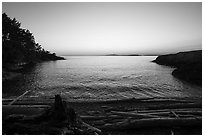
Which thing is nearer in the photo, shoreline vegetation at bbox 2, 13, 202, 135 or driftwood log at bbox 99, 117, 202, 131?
shoreline vegetation at bbox 2, 13, 202, 135

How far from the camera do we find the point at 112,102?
1282 cm

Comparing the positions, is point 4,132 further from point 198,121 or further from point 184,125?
point 198,121

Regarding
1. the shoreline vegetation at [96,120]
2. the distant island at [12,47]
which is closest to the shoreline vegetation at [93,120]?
the shoreline vegetation at [96,120]

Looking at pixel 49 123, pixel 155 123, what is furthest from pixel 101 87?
pixel 49 123

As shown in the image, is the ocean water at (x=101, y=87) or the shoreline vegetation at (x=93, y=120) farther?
the ocean water at (x=101, y=87)

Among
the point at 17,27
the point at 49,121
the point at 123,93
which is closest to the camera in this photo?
the point at 49,121

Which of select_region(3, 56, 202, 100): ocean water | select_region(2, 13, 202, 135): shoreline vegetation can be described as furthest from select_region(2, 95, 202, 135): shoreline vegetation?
select_region(3, 56, 202, 100): ocean water

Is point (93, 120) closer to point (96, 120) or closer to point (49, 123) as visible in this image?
point (96, 120)

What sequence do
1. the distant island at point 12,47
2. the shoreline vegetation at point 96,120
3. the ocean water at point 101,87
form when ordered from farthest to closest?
the distant island at point 12,47, the ocean water at point 101,87, the shoreline vegetation at point 96,120

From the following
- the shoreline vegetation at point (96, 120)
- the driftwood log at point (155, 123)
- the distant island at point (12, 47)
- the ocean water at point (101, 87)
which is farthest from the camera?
the distant island at point (12, 47)

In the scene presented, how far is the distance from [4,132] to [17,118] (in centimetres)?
83

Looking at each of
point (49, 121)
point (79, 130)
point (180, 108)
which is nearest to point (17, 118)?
point (49, 121)

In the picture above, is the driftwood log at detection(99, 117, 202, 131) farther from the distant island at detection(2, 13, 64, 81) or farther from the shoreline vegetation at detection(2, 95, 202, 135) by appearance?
the distant island at detection(2, 13, 64, 81)

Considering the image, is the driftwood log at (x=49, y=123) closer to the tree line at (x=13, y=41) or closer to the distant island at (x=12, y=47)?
the distant island at (x=12, y=47)
